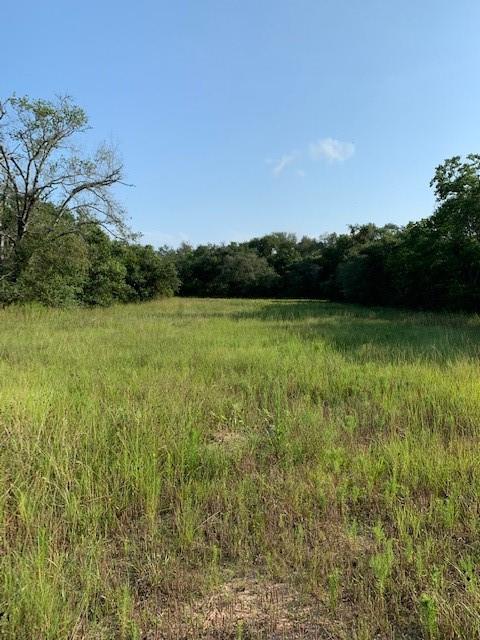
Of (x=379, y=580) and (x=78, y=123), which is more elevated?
(x=78, y=123)

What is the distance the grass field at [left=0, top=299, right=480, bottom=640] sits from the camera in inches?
74.8

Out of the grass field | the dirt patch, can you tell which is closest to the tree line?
the grass field

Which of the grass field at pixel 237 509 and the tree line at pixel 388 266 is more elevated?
the tree line at pixel 388 266

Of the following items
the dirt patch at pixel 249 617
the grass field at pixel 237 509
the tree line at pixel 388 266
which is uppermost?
the tree line at pixel 388 266

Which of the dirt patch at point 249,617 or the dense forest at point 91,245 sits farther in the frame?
the dense forest at point 91,245

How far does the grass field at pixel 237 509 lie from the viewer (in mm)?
1900

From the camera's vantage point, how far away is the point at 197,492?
2924 mm

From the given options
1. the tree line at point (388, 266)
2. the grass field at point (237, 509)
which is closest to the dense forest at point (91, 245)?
the tree line at point (388, 266)

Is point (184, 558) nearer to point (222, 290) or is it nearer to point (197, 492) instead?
point (197, 492)

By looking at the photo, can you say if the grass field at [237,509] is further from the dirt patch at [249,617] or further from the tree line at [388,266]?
the tree line at [388,266]

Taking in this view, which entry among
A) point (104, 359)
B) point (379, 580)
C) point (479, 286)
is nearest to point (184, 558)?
point (379, 580)

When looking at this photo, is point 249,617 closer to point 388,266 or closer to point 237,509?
point 237,509

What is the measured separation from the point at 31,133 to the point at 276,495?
22.0 m

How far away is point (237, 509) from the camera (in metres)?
2.74
